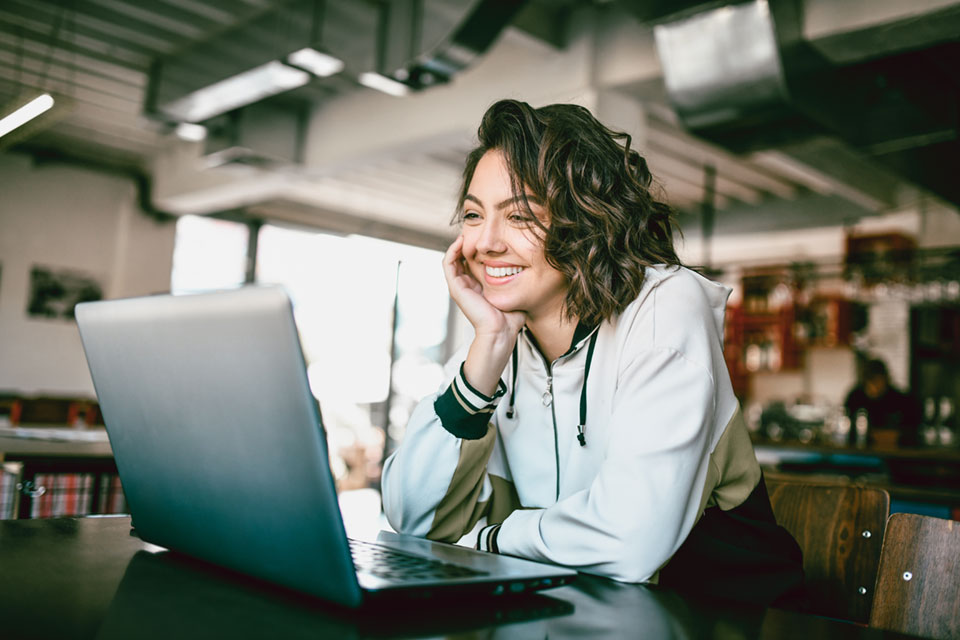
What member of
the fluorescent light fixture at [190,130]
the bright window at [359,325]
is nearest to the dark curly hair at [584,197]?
the fluorescent light fixture at [190,130]

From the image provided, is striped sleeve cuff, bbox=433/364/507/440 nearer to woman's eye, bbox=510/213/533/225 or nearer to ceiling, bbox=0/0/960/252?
woman's eye, bbox=510/213/533/225

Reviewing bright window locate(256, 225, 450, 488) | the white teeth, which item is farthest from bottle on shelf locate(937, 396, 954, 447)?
the white teeth

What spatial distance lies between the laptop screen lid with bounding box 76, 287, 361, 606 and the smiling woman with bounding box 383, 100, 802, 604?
381 millimetres

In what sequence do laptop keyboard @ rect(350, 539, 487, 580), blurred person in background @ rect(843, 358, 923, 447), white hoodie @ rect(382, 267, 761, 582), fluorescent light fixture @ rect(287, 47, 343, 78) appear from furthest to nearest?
blurred person in background @ rect(843, 358, 923, 447)
fluorescent light fixture @ rect(287, 47, 343, 78)
white hoodie @ rect(382, 267, 761, 582)
laptop keyboard @ rect(350, 539, 487, 580)

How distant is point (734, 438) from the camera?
3.46ft

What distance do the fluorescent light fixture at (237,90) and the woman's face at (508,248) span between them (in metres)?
2.57

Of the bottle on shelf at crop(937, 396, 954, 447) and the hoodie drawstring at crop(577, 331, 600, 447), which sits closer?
the hoodie drawstring at crop(577, 331, 600, 447)

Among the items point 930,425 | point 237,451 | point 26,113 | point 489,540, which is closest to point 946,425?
point 930,425

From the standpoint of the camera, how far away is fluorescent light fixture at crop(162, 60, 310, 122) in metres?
3.58

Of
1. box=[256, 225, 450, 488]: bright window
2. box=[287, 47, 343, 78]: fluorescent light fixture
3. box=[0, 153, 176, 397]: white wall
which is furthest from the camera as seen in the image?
box=[256, 225, 450, 488]: bright window

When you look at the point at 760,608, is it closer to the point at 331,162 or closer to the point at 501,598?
the point at 501,598

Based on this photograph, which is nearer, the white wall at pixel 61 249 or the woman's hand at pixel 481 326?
the woman's hand at pixel 481 326

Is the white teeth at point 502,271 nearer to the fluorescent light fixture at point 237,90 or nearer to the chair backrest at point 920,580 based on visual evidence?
the chair backrest at point 920,580

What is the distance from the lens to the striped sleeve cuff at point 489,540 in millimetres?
989
